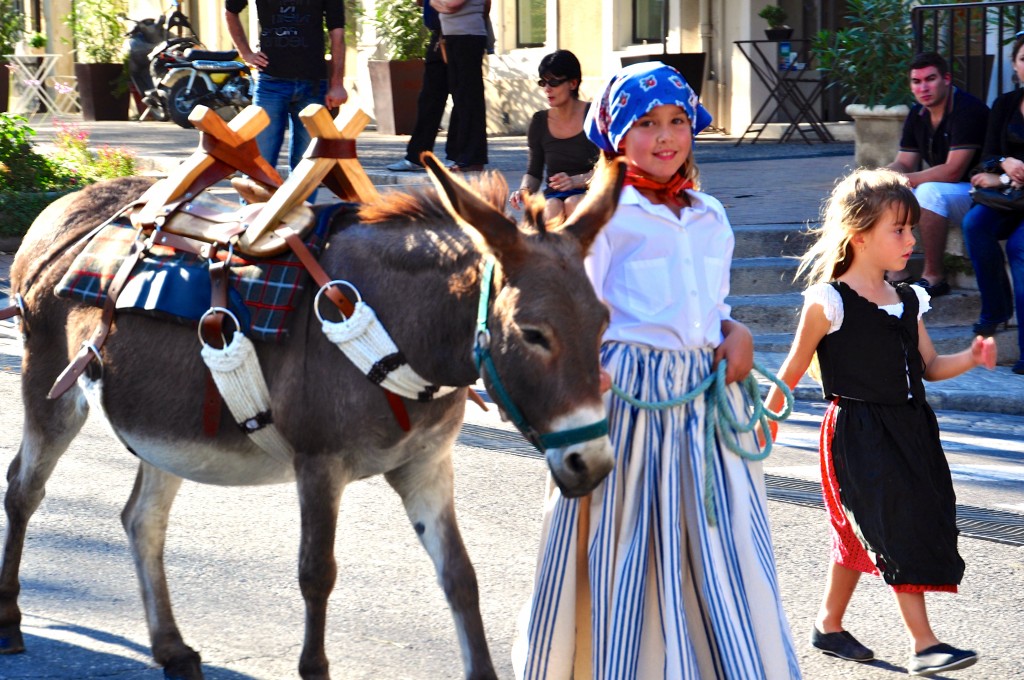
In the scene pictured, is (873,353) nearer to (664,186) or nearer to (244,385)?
(664,186)

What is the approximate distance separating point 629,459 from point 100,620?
217 centimetres

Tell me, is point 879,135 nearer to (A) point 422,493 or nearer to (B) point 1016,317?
(B) point 1016,317

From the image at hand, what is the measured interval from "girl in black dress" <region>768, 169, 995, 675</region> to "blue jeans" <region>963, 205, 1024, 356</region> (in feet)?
15.7

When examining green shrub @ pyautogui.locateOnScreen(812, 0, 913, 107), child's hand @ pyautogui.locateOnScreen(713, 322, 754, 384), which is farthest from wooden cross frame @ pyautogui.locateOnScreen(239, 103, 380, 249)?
green shrub @ pyautogui.locateOnScreen(812, 0, 913, 107)

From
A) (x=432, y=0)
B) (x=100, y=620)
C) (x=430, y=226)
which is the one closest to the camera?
(x=430, y=226)

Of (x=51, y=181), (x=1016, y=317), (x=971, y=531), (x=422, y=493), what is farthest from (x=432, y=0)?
(x=422, y=493)

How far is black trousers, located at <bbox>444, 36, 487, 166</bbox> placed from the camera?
43.2 ft

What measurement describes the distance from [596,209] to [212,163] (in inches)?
59.9

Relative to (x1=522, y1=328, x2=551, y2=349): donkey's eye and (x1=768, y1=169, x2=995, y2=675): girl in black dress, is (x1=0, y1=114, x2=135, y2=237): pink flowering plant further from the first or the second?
(x1=522, y1=328, x2=551, y2=349): donkey's eye

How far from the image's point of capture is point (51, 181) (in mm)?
14148

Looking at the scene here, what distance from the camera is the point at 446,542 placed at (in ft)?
13.3

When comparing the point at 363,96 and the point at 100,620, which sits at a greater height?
the point at 363,96

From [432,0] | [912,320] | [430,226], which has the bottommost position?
[912,320]

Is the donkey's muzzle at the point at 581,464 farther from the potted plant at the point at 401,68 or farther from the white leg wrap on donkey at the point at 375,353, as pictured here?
the potted plant at the point at 401,68
